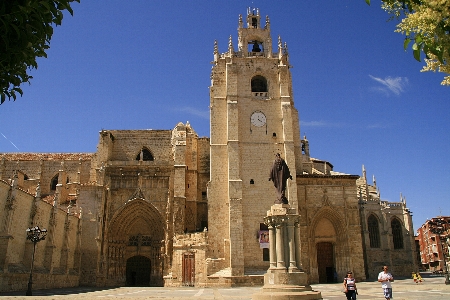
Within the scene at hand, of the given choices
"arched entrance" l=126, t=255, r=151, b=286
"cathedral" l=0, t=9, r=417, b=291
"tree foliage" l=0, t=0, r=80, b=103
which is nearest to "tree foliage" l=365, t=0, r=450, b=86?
"tree foliage" l=0, t=0, r=80, b=103

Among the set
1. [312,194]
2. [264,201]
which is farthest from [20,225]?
[312,194]

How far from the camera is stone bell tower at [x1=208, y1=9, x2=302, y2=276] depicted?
83.1 ft

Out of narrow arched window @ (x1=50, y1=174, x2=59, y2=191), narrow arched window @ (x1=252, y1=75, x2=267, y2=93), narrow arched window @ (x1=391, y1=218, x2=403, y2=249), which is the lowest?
narrow arched window @ (x1=391, y1=218, x2=403, y2=249)

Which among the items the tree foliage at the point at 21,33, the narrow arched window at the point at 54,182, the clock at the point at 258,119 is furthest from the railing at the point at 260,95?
the tree foliage at the point at 21,33

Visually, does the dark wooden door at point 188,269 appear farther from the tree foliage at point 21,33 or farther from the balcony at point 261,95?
the tree foliage at point 21,33

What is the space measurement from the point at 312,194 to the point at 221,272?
8.42 m

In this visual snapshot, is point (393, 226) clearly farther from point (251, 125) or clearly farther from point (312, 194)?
point (251, 125)

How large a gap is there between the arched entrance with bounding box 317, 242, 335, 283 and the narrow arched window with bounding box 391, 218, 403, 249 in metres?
9.52

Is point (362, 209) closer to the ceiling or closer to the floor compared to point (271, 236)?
closer to the ceiling

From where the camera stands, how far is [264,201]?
26.4m

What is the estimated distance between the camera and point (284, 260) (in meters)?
11.8

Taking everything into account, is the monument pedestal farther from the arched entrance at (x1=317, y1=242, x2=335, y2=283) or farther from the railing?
the railing

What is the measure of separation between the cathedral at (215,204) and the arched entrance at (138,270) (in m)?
0.08

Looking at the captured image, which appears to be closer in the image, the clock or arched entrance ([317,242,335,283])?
arched entrance ([317,242,335,283])
